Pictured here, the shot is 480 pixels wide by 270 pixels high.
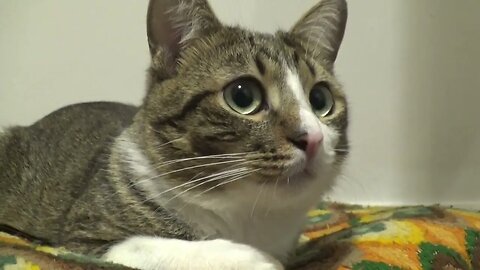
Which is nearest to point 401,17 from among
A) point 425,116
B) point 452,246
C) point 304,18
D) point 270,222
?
point 425,116

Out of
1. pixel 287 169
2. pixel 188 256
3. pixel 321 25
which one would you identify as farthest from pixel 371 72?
pixel 188 256

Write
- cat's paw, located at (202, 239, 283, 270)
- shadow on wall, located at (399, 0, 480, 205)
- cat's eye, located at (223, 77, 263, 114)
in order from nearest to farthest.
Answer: cat's paw, located at (202, 239, 283, 270) → cat's eye, located at (223, 77, 263, 114) → shadow on wall, located at (399, 0, 480, 205)

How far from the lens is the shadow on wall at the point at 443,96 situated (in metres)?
1.94

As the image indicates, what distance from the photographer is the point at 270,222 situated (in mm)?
1080

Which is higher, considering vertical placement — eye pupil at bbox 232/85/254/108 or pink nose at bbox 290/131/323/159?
eye pupil at bbox 232/85/254/108

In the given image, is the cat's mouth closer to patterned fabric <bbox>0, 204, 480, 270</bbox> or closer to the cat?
the cat

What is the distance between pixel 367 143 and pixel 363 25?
1.33 ft

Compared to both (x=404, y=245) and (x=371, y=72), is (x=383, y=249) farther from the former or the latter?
(x=371, y=72)

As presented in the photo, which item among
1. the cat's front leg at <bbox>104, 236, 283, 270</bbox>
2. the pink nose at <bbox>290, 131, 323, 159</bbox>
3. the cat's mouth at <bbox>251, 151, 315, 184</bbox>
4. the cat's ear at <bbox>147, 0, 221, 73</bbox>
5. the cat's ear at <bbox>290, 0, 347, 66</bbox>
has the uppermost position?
the cat's ear at <bbox>290, 0, 347, 66</bbox>

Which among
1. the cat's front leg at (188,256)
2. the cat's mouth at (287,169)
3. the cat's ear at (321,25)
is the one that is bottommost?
the cat's front leg at (188,256)

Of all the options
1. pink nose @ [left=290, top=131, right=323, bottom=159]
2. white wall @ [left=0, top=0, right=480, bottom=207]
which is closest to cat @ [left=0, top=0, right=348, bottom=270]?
pink nose @ [left=290, top=131, right=323, bottom=159]

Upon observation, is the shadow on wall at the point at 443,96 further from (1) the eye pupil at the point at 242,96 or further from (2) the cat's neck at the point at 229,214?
(1) the eye pupil at the point at 242,96

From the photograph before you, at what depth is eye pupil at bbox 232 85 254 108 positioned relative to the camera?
99 centimetres

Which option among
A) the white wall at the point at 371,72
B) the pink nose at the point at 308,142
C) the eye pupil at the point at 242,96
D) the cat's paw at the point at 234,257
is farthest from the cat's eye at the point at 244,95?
the white wall at the point at 371,72
